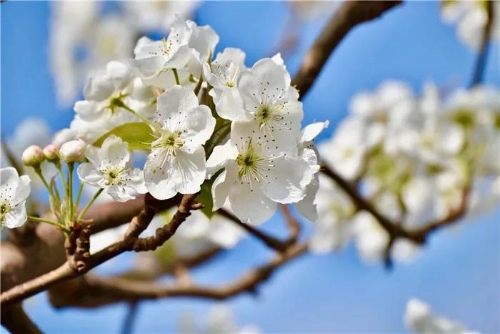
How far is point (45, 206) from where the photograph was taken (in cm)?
94

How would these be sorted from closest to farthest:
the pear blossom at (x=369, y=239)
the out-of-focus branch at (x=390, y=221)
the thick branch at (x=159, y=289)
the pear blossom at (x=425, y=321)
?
the pear blossom at (x=425, y=321)
the thick branch at (x=159, y=289)
the out-of-focus branch at (x=390, y=221)
the pear blossom at (x=369, y=239)

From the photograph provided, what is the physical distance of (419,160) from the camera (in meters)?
1.49

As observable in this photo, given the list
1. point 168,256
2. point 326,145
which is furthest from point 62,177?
point 326,145

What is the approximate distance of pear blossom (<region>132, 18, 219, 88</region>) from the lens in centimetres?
54

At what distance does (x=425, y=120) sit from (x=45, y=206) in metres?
0.94

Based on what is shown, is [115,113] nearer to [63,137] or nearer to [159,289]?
[63,137]

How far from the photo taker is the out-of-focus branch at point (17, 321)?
1.94ft

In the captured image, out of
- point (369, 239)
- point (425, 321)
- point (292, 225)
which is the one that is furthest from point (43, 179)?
point (369, 239)

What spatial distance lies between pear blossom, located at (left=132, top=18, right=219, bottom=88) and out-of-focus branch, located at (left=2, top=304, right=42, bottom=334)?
234mm

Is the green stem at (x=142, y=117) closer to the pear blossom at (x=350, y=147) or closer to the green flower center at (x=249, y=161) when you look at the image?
the green flower center at (x=249, y=161)

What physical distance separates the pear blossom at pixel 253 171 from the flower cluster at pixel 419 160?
0.87m

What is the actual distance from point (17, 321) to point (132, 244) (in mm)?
166

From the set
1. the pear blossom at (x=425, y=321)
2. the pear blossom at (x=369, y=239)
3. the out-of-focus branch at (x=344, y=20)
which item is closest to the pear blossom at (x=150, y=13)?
the pear blossom at (x=369, y=239)

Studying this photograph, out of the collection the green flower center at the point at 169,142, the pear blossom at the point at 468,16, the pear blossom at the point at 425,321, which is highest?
the green flower center at the point at 169,142
